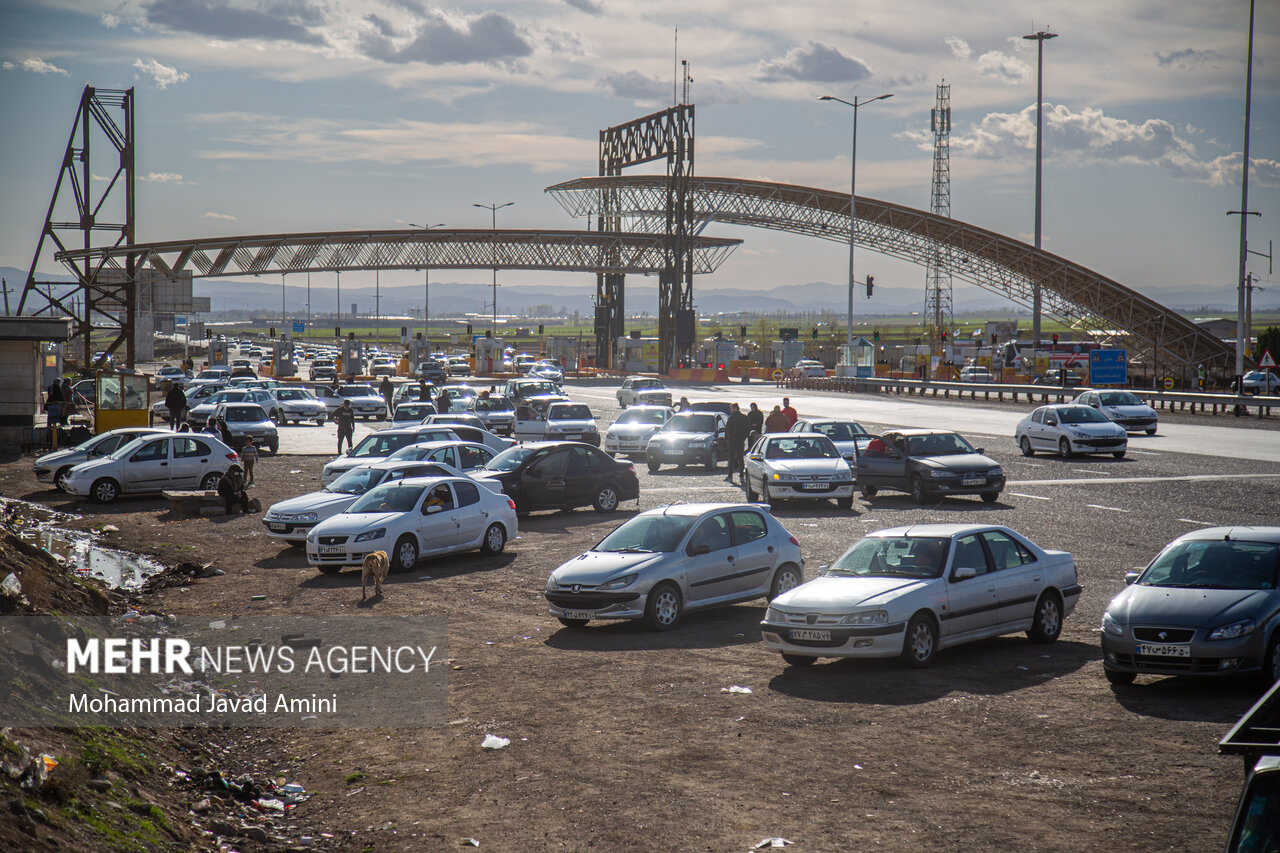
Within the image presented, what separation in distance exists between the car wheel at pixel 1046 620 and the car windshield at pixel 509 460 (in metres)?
13.0

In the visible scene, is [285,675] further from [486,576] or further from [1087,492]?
[1087,492]

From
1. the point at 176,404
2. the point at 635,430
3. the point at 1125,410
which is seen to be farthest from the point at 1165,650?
the point at 1125,410

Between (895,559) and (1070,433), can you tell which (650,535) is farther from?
(1070,433)

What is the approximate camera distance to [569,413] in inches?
1505

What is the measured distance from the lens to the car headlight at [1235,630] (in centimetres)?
982

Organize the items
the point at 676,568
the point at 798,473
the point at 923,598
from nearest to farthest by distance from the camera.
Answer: the point at 923,598 → the point at 676,568 → the point at 798,473

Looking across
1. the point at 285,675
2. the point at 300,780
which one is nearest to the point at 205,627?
the point at 285,675

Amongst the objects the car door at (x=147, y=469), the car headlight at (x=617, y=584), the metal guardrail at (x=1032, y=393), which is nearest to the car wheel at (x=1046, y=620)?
the car headlight at (x=617, y=584)

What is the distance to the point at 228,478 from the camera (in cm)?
2383

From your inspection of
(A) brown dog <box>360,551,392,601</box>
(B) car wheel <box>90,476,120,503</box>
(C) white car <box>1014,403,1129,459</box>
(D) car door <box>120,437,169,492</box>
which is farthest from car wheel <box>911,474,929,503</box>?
(B) car wheel <box>90,476,120,503</box>

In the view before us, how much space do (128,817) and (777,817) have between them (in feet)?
13.5

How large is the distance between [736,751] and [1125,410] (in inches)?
1437

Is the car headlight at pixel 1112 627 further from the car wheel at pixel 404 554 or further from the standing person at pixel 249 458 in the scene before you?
the standing person at pixel 249 458

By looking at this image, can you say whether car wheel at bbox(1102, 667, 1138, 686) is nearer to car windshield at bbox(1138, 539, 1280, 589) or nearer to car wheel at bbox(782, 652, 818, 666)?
car windshield at bbox(1138, 539, 1280, 589)
